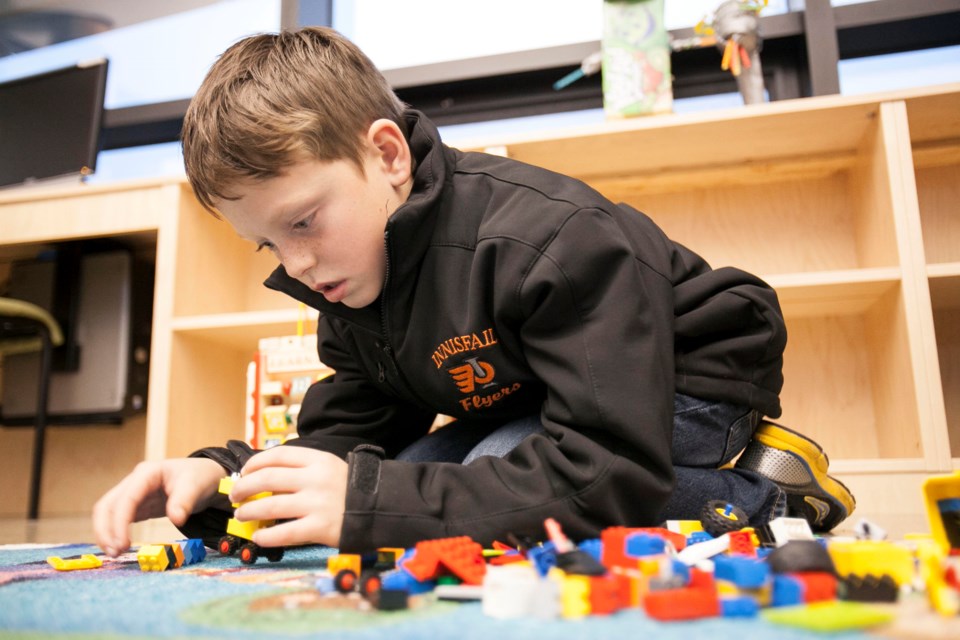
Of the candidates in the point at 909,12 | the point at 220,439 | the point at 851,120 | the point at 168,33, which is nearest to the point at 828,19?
the point at 909,12

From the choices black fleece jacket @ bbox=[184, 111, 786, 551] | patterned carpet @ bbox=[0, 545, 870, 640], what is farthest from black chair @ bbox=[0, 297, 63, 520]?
patterned carpet @ bbox=[0, 545, 870, 640]

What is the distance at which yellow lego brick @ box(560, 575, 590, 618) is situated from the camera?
0.40 m

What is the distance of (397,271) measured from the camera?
78 cm

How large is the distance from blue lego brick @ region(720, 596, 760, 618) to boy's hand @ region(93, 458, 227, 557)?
19.3 inches

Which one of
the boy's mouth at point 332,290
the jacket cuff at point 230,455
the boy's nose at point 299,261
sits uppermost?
the boy's nose at point 299,261

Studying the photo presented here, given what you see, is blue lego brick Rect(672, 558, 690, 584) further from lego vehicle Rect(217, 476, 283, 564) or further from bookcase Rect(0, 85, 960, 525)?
bookcase Rect(0, 85, 960, 525)

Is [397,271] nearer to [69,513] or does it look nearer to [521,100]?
[521,100]

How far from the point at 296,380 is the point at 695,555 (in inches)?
42.1

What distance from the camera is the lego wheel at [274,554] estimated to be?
0.71m

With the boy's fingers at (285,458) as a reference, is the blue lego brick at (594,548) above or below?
below

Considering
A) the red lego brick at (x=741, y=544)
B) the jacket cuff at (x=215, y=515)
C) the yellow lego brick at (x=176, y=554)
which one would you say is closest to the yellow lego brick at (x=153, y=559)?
the yellow lego brick at (x=176, y=554)

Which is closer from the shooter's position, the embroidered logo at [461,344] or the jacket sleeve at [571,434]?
the jacket sleeve at [571,434]

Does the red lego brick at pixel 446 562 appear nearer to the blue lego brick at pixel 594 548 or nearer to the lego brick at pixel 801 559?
the blue lego brick at pixel 594 548

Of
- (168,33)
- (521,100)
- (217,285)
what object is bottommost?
(217,285)
